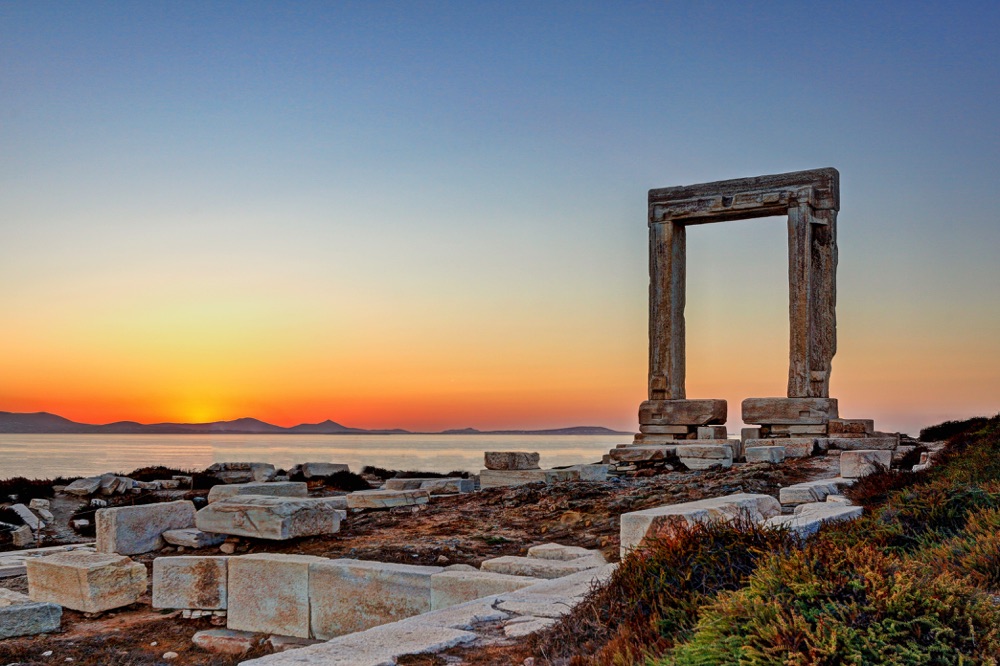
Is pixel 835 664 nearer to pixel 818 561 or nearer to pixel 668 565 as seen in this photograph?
pixel 818 561

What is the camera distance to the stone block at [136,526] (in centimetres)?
1147

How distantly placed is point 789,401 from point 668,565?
16.5 m

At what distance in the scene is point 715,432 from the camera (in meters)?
21.8

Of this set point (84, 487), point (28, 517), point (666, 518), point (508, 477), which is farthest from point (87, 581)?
point (84, 487)

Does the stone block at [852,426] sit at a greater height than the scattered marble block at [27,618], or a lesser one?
greater

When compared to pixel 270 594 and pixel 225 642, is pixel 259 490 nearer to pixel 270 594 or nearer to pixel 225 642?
pixel 270 594

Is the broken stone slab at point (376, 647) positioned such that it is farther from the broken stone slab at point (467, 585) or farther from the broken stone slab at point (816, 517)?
the broken stone slab at point (816, 517)

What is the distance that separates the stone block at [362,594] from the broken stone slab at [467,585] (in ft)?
0.35

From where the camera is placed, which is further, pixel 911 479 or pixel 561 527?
pixel 561 527

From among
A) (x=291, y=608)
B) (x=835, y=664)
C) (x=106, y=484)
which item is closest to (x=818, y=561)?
(x=835, y=664)

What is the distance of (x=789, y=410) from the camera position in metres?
20.9

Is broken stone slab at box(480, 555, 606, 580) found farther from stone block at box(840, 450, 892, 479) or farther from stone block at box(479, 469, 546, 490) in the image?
stone block at box(479, 469, 546, 490)

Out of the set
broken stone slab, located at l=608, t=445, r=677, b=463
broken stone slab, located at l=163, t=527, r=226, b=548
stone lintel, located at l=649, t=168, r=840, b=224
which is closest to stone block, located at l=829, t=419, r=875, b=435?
broken stone slab, located at l=608, t=445, r=677, b=463

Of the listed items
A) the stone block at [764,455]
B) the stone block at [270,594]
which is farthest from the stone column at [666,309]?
the stone block at [270,594]
